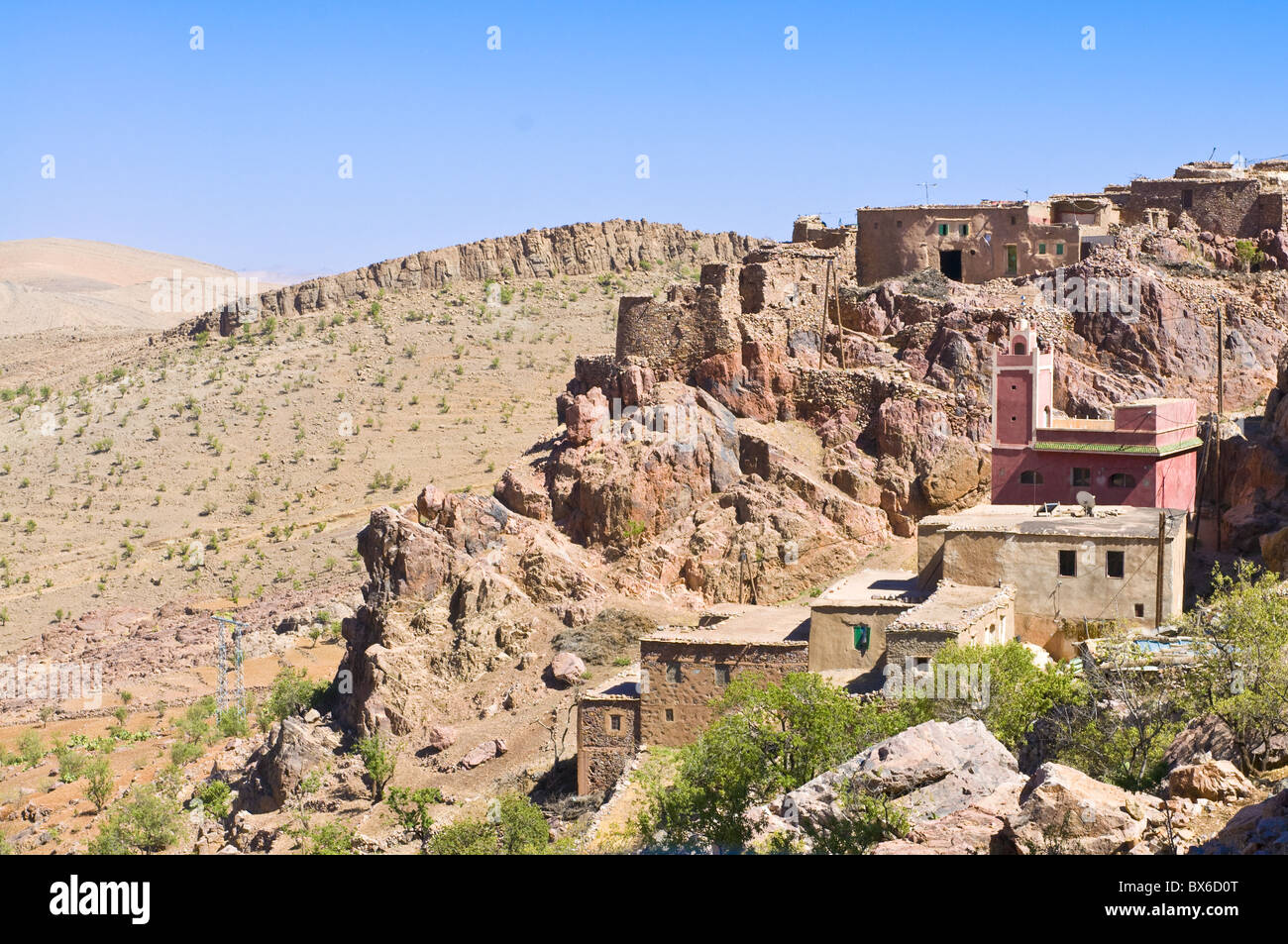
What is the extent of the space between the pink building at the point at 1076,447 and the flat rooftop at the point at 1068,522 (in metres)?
3.11

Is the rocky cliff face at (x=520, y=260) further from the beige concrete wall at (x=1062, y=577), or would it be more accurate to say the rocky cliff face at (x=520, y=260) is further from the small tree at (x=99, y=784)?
the beige concrete wall at (x=1062, y=577)

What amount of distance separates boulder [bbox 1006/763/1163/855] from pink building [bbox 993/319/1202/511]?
22.9 m

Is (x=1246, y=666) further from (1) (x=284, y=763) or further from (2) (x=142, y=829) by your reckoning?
(2) (x=142, y=829)

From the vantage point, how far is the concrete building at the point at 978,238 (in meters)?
44.8

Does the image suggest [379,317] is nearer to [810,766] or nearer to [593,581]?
[593,581]

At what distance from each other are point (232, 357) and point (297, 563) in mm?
29680

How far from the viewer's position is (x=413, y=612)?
36.8 meters

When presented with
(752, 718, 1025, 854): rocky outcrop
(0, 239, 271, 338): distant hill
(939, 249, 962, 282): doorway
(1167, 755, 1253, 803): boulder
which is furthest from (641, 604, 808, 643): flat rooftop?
(0, 239, 271, 338): distant hill

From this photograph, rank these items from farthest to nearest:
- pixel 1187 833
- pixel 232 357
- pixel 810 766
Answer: pixel 232 357, pixel 810 766, pixel 1187 833

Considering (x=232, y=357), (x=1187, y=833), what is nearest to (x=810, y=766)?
(x=1187, y=833)

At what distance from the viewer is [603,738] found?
30.2 metres

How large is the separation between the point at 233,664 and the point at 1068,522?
31.2 m

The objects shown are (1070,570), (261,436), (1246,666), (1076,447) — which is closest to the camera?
(1246,666)
